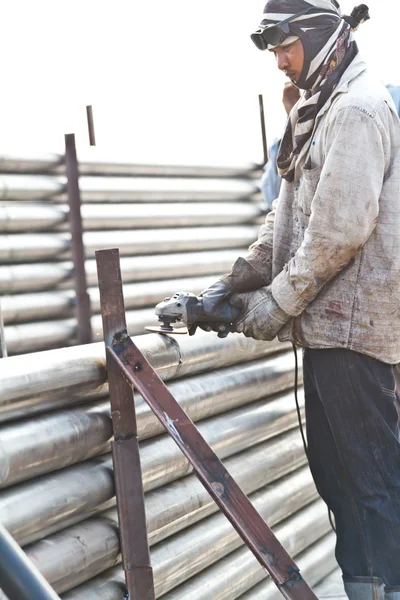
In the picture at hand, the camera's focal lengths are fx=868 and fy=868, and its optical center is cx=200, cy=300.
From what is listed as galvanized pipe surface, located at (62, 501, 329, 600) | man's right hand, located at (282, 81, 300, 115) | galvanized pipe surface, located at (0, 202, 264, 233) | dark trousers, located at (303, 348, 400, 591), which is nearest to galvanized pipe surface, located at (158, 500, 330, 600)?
galvanized pipe surface, located at (62, 501, 329, 600)

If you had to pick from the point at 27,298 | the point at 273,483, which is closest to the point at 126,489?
the point at 273,483

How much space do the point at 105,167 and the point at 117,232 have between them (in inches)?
12.5

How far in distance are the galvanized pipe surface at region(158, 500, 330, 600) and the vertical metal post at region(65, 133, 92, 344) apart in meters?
1.22

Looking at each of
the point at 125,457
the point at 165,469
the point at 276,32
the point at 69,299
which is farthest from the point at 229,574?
the point at 276,32

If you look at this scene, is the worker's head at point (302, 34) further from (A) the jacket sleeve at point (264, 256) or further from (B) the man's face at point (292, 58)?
(A) the jacket sleeve at point (264, 256)

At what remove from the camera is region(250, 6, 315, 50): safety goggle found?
8.13 feet

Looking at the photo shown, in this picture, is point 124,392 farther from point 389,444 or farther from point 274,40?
point 274,40

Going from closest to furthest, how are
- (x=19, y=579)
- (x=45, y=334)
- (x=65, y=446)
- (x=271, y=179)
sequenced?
(x=19, y=579) < (x=65, y=446) < (x=45, y=334) < (x=271, y=179)

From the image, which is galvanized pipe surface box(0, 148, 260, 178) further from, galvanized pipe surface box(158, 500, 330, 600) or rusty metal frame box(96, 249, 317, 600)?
galvanized pipe surface box(158, 500, 330, 600)

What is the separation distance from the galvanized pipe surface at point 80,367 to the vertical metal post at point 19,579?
37.5 inches

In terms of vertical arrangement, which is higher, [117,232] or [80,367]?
[117,232]

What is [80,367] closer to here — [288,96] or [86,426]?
[86,426]

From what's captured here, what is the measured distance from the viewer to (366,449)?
2.47m

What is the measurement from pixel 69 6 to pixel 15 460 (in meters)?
2.78
